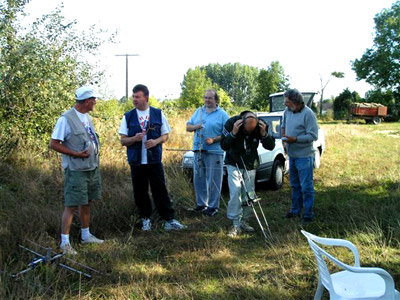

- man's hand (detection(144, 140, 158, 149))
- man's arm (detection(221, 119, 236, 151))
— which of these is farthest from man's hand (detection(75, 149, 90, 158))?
man's arm (detection(221, 119, 236, 151))

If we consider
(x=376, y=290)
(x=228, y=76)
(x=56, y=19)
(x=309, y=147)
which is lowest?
(x=376, y=290)

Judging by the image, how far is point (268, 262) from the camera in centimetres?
393

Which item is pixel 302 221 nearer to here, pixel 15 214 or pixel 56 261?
pixel 56 261

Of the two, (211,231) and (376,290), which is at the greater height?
(376,290)

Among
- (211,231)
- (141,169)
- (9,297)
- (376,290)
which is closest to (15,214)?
(141,169)

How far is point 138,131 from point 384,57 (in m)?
51.5

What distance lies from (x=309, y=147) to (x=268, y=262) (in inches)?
82.4

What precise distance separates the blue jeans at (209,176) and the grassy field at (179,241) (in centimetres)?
31

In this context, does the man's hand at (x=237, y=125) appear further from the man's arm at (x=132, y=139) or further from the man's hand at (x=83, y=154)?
the man's hand at (x=83, y=154)

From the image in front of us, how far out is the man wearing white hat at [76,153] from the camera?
4160mm

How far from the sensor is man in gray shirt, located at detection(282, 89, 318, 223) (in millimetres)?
5328

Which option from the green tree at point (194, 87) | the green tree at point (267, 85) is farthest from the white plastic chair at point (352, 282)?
the green tree at point (267, 85)

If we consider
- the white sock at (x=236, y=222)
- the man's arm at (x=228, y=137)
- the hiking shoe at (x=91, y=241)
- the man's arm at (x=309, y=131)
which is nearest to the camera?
the hiking shoe at (x=91, y=241)

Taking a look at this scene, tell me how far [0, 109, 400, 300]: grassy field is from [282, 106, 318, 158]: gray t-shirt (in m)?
0.99
